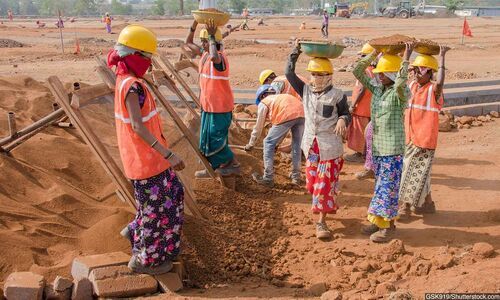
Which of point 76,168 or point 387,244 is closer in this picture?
point 387,244

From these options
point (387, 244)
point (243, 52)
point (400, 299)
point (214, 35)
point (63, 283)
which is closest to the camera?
point (400, 299)

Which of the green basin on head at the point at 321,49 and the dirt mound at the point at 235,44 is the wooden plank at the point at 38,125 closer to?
the green basin on head at the point at 321,49

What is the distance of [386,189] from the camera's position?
4.73 meters

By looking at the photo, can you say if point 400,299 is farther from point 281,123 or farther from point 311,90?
point 281,123

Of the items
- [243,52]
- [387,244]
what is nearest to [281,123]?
[387,244]

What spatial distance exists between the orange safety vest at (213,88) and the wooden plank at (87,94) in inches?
52.7

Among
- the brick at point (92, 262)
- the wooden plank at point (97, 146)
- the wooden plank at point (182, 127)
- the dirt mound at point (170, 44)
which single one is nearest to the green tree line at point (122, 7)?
the dirt mound at point (170, 44)

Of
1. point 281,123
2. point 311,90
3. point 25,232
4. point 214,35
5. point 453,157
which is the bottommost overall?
point 453,157

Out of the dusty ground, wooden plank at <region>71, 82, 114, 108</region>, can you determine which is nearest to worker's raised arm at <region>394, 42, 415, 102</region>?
the dusty ground

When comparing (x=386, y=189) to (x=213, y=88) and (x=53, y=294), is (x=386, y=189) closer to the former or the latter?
(x=213, y=88)

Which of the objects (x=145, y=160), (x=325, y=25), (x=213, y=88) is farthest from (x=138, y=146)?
(x=325, y=25)

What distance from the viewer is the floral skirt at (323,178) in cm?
484

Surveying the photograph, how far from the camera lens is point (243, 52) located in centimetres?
2180

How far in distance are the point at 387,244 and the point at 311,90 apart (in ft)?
5.20
